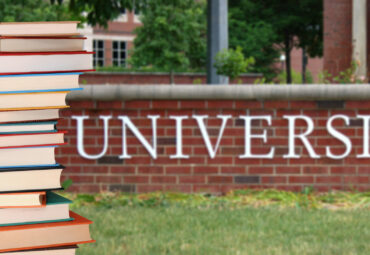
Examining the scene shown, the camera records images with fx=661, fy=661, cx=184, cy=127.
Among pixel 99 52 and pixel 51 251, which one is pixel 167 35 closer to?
pixel 99 52

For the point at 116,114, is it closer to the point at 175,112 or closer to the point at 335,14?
the point at 175,112

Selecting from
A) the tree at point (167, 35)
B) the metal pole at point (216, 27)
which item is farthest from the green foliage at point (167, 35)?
the metal pole at point (216, 27)

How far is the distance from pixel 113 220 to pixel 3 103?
408 cm

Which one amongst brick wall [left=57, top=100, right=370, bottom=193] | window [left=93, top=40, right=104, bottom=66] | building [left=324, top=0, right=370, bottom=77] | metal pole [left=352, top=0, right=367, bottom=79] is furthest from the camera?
window [left=93, top=40, right=104, bottom=66]

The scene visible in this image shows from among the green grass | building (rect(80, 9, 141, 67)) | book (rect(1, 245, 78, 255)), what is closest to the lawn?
the green grass

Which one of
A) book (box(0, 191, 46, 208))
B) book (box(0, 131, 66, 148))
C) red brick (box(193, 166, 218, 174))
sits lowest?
red brick (box(193, 166, 218, 174))

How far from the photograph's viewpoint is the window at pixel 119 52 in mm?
41344

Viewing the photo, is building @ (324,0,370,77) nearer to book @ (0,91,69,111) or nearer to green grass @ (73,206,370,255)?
green grass @ (73,206,370,255)

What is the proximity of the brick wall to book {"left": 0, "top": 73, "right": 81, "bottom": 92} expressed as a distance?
5507 millimetres

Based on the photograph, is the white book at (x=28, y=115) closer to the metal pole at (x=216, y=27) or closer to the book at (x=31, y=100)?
the book at (x=31, y=100)

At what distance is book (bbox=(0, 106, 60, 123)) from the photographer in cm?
181

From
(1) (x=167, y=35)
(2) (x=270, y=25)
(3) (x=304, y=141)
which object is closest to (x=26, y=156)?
(3) (x=304, y=141)

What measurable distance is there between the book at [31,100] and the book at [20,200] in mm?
235

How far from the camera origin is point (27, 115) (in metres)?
1.83
